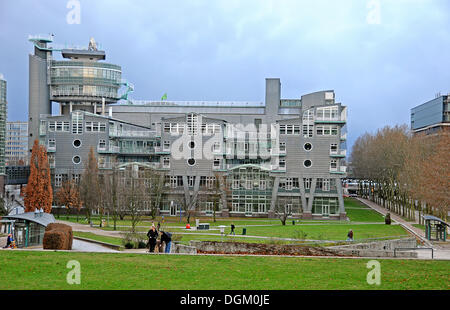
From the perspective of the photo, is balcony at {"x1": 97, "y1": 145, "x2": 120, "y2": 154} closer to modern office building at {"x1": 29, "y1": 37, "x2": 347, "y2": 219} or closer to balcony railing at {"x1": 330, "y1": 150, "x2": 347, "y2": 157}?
modern office building at {"x1": 29, "y1": 37, "x2": 347, "y2": 219}

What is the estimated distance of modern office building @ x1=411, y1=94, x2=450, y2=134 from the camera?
128375 mm

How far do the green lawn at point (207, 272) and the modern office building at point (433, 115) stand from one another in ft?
336

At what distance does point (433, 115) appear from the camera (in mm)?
135500

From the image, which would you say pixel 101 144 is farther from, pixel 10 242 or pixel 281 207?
pixel 10 242

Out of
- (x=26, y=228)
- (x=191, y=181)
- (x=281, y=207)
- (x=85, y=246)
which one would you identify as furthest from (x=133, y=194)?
(x=281, y=207)

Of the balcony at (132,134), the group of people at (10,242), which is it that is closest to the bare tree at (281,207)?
the balcony at (132,134)

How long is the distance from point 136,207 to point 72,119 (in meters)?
32.5

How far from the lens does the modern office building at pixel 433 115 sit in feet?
421

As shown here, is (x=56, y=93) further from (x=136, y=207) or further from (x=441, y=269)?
(x=441, y=269)

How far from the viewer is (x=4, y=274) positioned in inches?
861

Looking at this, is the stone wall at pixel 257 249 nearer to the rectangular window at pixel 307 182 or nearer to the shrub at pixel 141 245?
the shrub at pixel 141 245

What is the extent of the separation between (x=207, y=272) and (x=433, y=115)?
124719 mm
